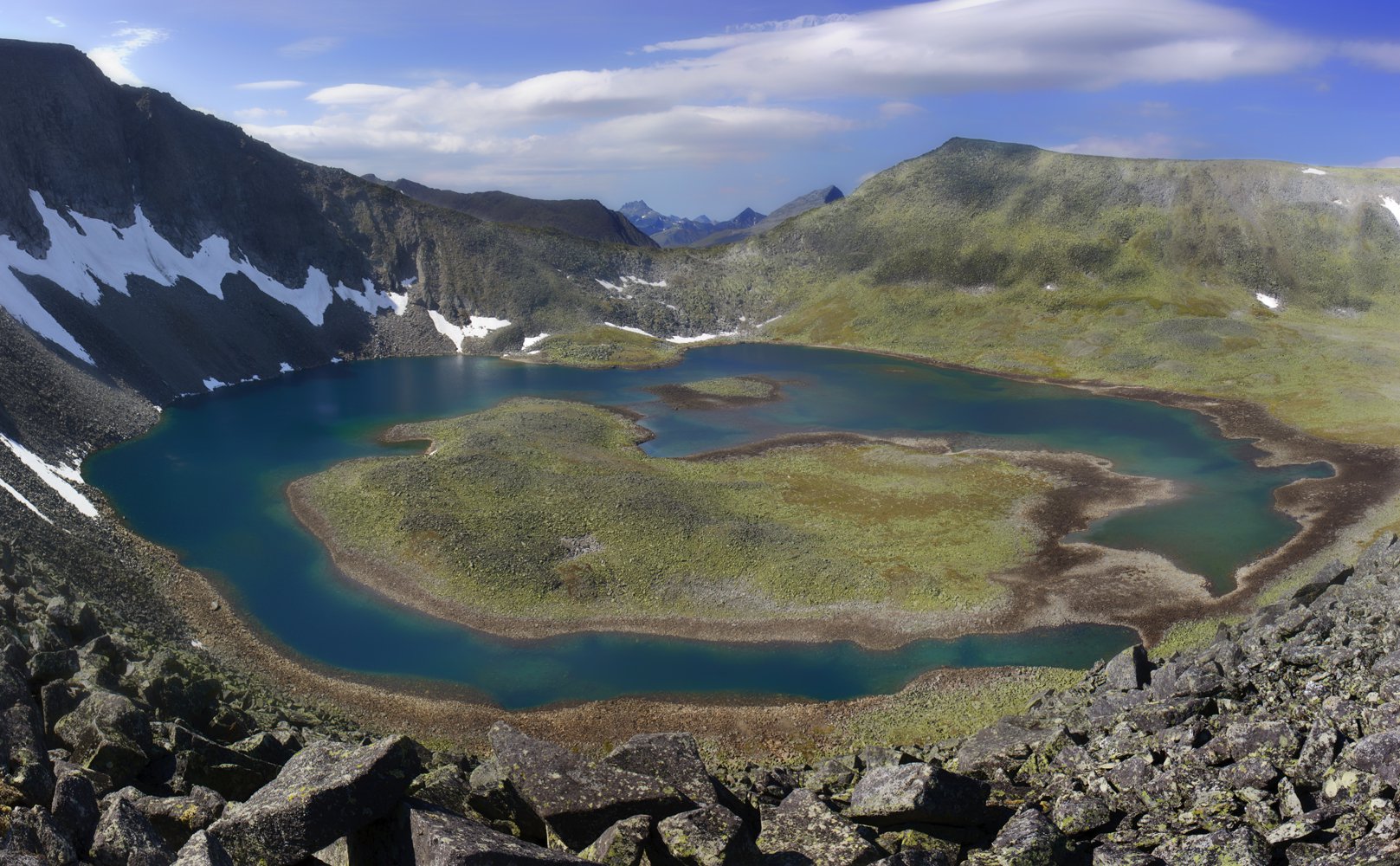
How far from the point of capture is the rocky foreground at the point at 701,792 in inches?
468

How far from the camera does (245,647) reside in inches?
→ 1590

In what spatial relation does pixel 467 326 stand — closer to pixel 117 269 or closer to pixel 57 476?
pixel 117 269

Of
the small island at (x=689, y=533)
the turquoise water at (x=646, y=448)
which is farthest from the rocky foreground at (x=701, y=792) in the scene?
the small island at (x=689, y=533)

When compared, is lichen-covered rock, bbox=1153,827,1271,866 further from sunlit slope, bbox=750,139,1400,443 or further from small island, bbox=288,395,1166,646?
sunlit slope, bbox=750,139,1400,443

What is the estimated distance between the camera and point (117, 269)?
340ft

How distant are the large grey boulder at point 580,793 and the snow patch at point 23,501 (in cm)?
4590

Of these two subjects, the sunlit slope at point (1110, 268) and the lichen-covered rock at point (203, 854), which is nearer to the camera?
the lichen-covered rock at point (203, 854)

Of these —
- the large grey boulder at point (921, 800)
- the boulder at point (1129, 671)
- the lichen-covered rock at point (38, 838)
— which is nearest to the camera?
the lichen-covered rock at point (38, 838)

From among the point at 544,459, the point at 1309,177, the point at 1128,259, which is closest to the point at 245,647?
the point at 544,459

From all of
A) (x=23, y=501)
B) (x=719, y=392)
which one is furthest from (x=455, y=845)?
(x=719, y=392)

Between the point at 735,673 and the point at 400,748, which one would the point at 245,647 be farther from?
the point at 400,748

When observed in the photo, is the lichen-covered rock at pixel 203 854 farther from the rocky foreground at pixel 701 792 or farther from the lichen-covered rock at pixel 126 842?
the lichen-covered rock at pixel 126 842

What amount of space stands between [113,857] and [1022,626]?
4101 cm

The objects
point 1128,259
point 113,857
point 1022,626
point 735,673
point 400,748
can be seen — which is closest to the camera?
point 113,857
